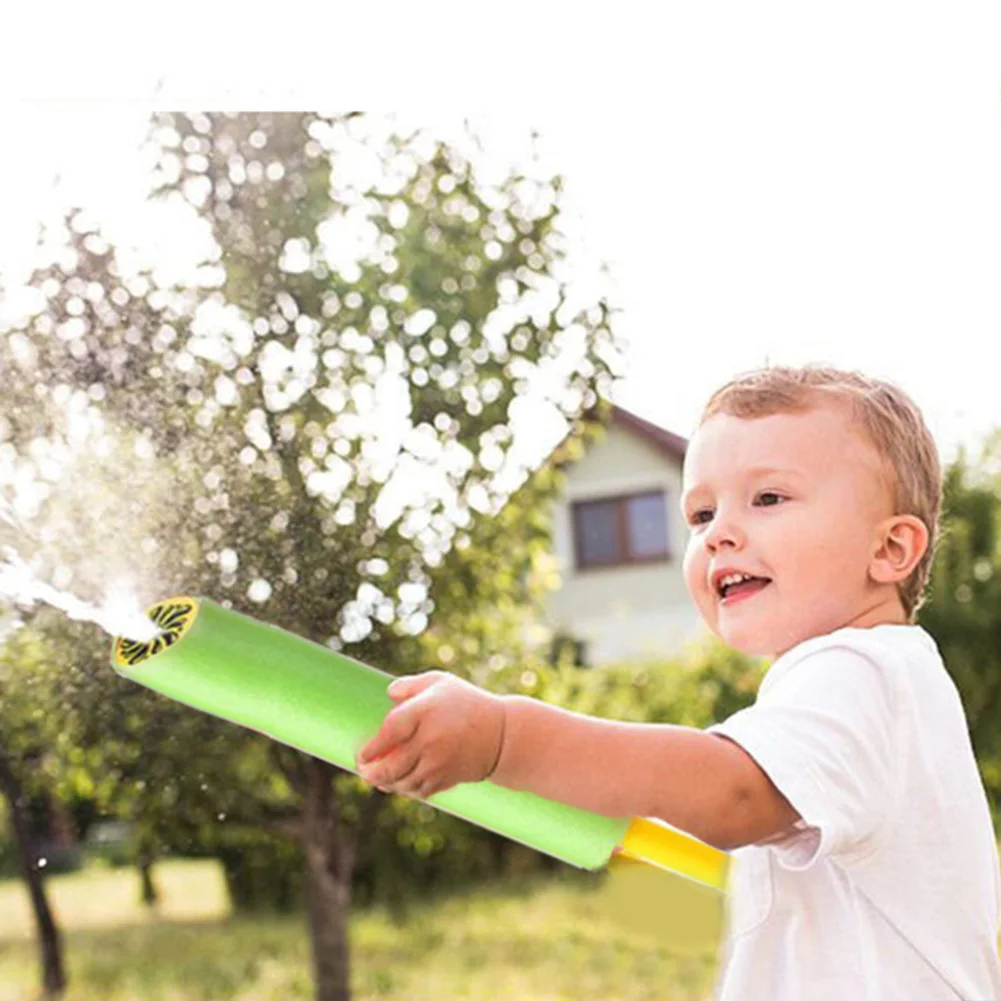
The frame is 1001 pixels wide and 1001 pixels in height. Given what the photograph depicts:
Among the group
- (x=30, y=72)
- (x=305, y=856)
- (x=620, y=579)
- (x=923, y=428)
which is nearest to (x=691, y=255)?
(x=620, y=579)

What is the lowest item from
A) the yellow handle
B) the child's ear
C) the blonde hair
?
the yellow handle

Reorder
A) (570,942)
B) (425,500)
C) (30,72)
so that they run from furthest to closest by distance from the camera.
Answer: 1. (570,942)
2. (425,500)
3. (30,72)

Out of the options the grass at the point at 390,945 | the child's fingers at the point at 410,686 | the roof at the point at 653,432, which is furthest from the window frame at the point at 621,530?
the child's fingers at the point at 410,686

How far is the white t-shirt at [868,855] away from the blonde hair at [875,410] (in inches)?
3.3

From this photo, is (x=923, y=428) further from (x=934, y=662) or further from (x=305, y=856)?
(x=305, y=856)

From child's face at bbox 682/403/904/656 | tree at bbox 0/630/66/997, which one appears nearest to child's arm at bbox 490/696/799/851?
child's face at bbox 682/403/904/656

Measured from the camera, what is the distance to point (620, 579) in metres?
2.98

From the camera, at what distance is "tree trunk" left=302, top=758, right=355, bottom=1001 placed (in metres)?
2.42

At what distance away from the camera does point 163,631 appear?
76 centimetres

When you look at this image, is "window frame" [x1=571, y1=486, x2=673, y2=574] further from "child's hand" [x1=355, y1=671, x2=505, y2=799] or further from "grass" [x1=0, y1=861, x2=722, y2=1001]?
"child's hand" [x1=355, y1=671, x2=505, y2=799]

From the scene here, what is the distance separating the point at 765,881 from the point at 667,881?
1.15m

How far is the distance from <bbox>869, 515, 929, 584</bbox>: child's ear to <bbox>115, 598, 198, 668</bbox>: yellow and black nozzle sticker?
0.95ft

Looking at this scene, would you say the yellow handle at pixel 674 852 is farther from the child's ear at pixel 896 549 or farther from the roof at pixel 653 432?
the roof at pixel 653 432

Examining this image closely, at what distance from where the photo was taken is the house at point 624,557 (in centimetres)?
269
